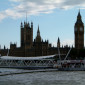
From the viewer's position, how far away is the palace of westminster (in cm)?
14150

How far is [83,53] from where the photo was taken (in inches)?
5030

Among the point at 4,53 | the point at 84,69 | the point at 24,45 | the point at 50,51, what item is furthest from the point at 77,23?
the point at 84,69

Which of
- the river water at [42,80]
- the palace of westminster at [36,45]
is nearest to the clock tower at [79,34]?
the palace of westminster at [36,45]

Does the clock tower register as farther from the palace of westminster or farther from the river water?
the river water

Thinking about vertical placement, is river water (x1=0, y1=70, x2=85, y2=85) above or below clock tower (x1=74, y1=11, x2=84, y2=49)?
below

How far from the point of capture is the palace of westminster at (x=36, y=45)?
142m

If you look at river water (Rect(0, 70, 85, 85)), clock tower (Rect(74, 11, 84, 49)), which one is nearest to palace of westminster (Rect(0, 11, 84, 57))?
clock tower (Rect(74, 11, 84, 49))

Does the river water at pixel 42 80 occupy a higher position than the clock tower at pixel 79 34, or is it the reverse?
the clock tower at pixel 79 34

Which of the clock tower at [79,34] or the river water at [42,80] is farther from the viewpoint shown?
the clock tower at [79,34]

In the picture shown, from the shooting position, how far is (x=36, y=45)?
145000 mm

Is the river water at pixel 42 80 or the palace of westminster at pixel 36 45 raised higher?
the palace of westminster at pixel 36 45

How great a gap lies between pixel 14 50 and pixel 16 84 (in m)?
111

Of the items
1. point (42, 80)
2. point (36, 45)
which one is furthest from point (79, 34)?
point (42, 80)

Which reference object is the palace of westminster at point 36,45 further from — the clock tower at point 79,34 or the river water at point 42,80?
the river water at point 42,80
